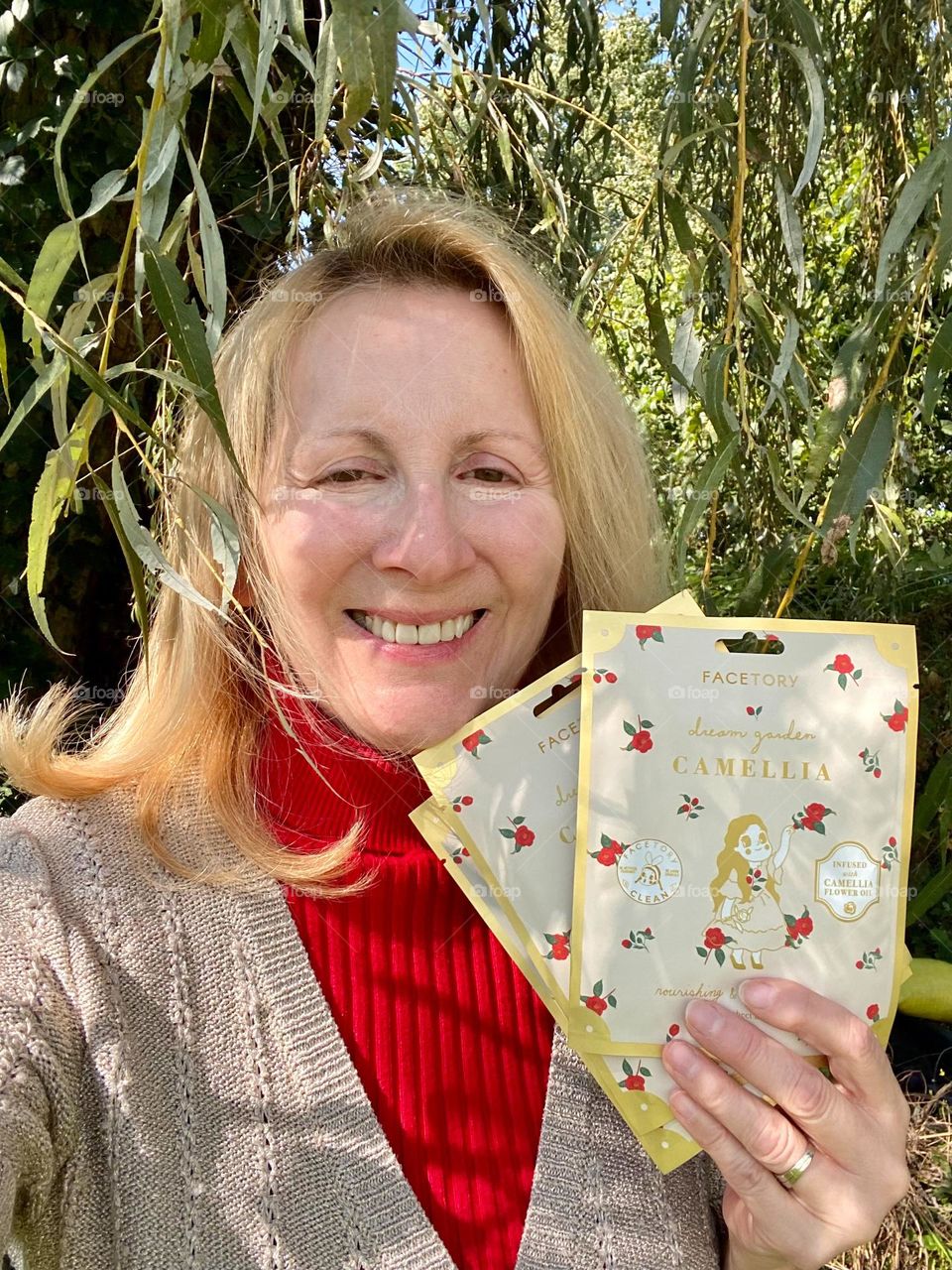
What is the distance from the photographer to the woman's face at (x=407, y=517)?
1009 millimetres

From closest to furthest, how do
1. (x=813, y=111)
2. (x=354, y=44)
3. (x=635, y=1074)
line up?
(x=354, y=44) → (x=813, y=111) → (x=635, y=1074)

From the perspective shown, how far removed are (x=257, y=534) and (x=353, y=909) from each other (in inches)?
14.6

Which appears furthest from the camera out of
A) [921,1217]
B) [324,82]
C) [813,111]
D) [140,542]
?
[921,1217]

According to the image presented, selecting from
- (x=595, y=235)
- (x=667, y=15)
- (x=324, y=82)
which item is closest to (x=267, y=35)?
(x=324, y=82)

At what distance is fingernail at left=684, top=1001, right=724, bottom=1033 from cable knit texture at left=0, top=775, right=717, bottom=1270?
188 millimetres

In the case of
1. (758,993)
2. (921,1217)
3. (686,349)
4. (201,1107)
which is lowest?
(921,1217)

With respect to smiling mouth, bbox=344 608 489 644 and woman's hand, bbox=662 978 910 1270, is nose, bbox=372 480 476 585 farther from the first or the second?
woman's hand, bbox=662 978 910 1270

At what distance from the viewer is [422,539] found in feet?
3.25

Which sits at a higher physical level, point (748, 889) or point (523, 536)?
point (523, 536)

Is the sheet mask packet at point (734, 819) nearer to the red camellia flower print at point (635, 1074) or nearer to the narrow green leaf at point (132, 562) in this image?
the red camellia flower print at point (635, 1074)

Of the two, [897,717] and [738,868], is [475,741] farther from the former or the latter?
[897,717]

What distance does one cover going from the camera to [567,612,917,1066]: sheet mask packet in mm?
875

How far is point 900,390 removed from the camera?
1780 mm

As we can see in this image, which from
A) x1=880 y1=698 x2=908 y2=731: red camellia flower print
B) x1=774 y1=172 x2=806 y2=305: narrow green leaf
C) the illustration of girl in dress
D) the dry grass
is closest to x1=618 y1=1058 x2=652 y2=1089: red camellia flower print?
the illustration of girl in dress
